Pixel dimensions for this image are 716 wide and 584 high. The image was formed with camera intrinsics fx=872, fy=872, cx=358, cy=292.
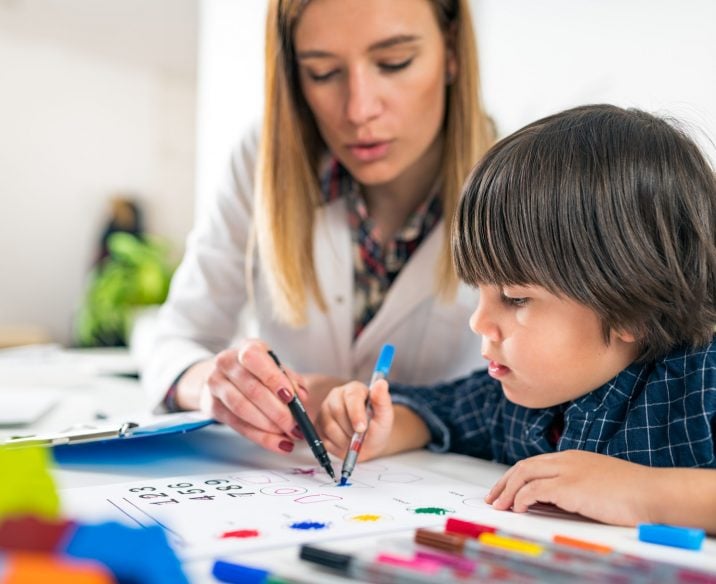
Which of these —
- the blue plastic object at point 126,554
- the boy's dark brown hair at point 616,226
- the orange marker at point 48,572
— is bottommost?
the blue plastic object at point 126,554

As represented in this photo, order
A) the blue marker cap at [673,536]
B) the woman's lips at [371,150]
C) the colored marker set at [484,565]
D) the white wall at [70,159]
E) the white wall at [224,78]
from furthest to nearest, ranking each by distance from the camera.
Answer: the white wall at [70,159] < the white wall at [224,78] < the woman's lips at [371,150] < the blue marker cap at [673,536] < the colored marker set at [484,565]

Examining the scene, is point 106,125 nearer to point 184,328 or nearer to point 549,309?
point 184,328

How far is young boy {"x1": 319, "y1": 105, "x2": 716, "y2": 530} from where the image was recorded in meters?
0.76

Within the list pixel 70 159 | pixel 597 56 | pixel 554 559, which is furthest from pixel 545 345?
pixel 70 159

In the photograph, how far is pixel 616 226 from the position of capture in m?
0.76

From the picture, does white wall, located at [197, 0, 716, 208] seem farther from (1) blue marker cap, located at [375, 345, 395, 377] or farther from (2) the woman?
(1) blue marker cap, located at [375, 345, 395, 377]

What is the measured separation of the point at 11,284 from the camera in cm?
379

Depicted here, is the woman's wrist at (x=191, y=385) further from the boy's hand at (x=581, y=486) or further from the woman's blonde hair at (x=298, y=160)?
the boy's hand at (x=581, y=486)

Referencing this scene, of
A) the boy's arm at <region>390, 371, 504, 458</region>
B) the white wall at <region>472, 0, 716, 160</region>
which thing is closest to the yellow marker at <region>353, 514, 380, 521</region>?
the boy's arm at <region>390, 371, 504, 458</region>

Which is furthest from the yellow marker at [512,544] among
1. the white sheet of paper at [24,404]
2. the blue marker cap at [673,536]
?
the white sheet of paper at [24,404]

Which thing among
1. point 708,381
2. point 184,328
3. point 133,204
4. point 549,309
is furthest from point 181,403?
point 133,204

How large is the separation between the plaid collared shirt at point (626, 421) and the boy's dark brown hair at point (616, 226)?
0.03m

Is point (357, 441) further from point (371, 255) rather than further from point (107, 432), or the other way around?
point (371, 255)

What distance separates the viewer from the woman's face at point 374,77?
105 cm
